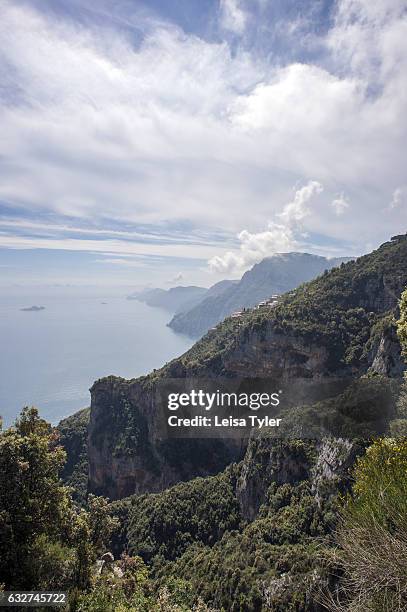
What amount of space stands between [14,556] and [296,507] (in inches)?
Answer: 658

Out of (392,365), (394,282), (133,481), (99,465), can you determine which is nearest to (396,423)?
(392,365)

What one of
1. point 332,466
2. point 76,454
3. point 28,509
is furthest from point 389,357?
point 76,454

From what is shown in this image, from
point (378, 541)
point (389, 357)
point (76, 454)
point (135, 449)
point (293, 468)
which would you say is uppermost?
point (389, 357)

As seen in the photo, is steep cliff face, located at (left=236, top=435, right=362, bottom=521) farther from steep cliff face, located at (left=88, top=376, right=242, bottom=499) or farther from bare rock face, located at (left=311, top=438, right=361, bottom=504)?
steep cliff face, located at (left=88, top=376, right=242, bottom=499)

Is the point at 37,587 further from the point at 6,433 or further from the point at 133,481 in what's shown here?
the point at 133,481

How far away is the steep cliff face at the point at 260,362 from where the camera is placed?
38.6 m

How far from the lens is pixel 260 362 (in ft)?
142

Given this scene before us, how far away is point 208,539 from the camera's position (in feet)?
89.6

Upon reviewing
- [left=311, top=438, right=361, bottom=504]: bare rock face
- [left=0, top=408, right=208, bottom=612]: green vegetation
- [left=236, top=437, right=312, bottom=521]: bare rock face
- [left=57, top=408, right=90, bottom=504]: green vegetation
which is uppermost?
[left=0, top=408, right=208, bottom=612]: green vegetation

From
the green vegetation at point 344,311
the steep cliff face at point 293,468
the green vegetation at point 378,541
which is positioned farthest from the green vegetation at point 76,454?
the green vegetation at point 378,541

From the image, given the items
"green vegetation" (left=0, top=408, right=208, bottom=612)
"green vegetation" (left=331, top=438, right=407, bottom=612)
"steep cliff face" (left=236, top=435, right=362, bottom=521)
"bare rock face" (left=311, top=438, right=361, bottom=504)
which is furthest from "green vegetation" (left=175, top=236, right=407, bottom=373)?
"green vegetation" (left=331, top=438, right=407, bottom=612)

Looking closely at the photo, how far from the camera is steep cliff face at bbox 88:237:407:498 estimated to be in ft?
127

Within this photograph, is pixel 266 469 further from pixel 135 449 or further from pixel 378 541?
pixel 135 449

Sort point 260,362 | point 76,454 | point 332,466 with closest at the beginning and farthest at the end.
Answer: point 332,466, point 260,362, point 76,454
